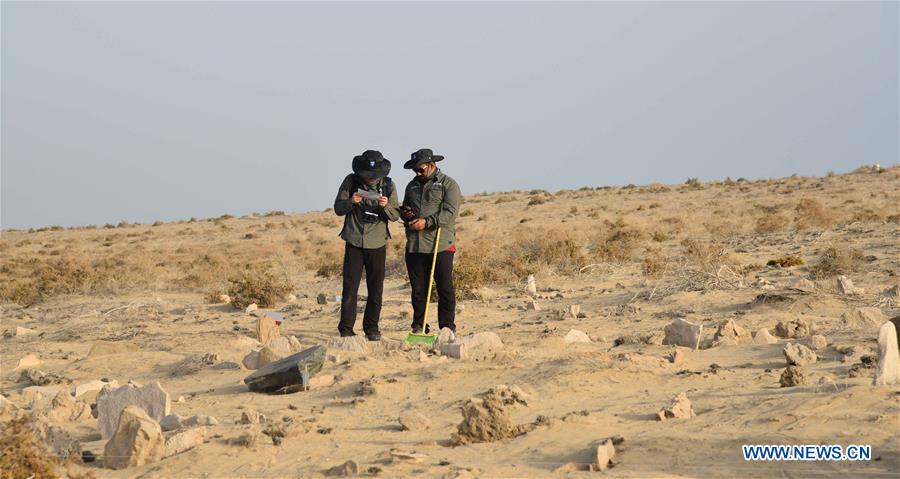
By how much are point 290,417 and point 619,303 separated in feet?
21.5

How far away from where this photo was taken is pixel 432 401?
7.11 metres

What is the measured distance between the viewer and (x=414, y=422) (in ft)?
20.4

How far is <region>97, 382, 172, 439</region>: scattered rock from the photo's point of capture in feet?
21.4

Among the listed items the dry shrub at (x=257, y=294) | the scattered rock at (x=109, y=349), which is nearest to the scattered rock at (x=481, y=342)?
the scattered rock at (x=109, y=349)

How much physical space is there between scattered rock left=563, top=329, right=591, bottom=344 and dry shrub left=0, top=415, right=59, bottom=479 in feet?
17.7

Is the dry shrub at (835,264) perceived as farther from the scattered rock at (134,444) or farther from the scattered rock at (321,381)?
the scattered rock at (134,444)

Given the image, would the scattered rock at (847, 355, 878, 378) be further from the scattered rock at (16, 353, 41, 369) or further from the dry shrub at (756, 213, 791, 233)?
the dry shrub at (756, 213, 791, 233)

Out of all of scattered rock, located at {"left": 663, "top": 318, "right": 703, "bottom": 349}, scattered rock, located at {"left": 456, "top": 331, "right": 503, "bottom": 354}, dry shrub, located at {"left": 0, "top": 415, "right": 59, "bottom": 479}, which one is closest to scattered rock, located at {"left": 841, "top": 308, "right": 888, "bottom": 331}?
Result: scattered rock, located at {"left": 663, "top": 318, "right": 703, "bottom": 349}

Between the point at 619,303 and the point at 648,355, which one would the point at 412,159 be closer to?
the point at 648,355

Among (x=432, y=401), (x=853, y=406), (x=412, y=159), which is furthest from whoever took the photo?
(x=412, y=159)

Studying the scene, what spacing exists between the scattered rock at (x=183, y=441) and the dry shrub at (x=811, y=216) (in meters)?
18.6

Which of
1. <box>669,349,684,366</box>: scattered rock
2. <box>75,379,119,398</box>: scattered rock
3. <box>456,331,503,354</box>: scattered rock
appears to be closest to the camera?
<box>669,349,684,366</box>: scattered rock

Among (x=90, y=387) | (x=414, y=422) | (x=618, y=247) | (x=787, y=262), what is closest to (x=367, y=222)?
(x=90, y=387)

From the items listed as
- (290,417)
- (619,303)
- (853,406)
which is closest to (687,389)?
(853,406)
